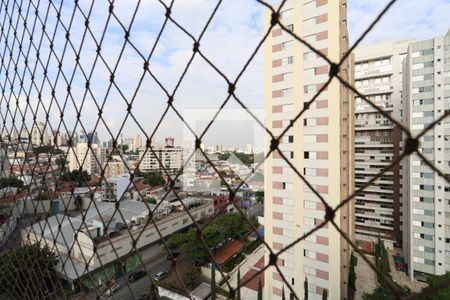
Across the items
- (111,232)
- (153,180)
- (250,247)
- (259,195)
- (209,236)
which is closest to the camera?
(111,232)

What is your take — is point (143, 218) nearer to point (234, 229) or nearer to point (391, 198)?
point (234, 229)

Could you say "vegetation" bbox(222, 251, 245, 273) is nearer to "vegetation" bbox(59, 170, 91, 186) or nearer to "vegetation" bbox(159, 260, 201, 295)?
"vegetation" bbox(159, 260, 201, 295)

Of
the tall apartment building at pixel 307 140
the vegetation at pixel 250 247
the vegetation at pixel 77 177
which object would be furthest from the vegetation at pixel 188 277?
the vegetation at pixel 77 177

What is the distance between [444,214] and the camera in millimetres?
4309

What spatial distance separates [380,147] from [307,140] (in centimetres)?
468

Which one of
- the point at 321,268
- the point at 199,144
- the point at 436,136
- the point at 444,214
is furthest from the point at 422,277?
the point at 199,144

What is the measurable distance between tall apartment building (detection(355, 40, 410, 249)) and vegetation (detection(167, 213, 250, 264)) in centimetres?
333

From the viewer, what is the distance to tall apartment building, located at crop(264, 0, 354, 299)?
2.97 metres

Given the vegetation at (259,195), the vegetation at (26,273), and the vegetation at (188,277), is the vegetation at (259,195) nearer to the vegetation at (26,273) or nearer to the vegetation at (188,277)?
the vegetation at (188,277)

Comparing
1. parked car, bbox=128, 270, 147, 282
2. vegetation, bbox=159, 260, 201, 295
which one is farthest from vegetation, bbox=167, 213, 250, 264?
parked car, bbox=128, 270, 147, 282

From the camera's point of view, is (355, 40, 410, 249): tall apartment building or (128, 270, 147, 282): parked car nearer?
(128, 270, 147, 282): parked car

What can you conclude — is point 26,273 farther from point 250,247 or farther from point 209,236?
point 250,247

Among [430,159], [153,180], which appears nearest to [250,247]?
[430,159]

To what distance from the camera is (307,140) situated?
10.4ft
